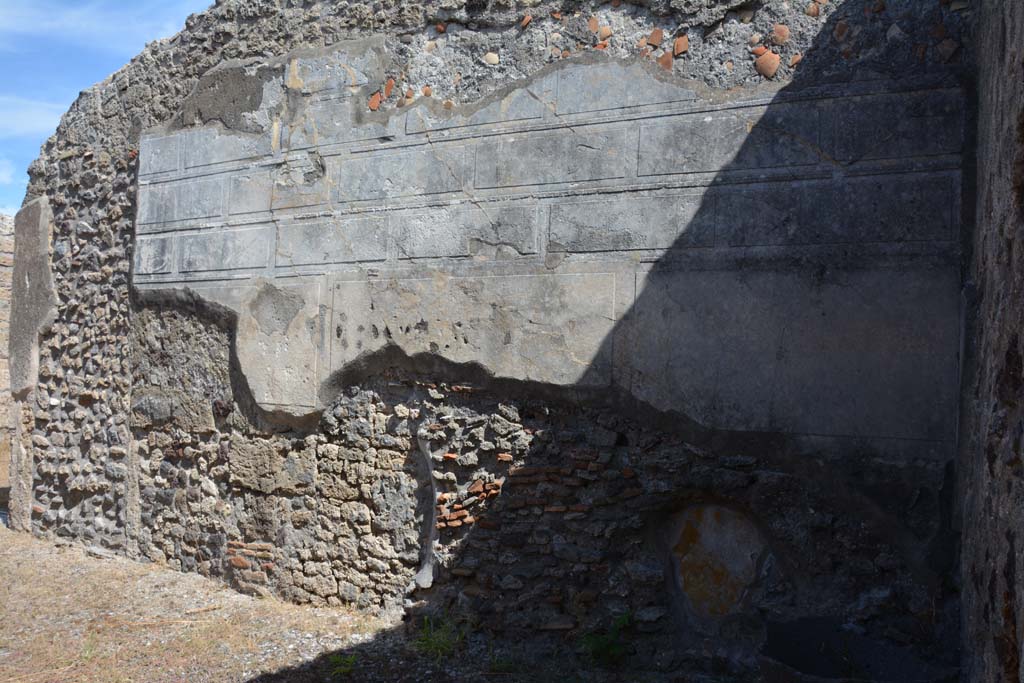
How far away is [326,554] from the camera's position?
4363 mm

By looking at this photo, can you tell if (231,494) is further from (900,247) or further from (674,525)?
(900,247)

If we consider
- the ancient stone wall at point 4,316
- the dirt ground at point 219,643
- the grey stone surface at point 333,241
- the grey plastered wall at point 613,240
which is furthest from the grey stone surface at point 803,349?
the ancient stone wall at point 4,316

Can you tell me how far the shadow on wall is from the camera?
124 inches

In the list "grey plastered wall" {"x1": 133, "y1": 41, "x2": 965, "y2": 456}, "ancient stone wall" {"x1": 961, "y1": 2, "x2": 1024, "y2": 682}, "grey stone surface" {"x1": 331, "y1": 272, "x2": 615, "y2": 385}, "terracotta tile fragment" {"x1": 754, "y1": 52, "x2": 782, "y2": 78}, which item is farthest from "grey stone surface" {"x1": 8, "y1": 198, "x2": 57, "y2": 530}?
"ancient stone wall" {"x1": 961, "y1": 2, "x2": 1024, "y2": 682}

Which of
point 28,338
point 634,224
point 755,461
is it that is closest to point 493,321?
point 634,224

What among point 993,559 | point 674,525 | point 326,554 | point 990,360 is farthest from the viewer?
point 326,554

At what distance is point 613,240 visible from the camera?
146 inches

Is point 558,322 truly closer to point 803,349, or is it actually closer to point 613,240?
point 613,240

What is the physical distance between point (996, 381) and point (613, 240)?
1.75 m

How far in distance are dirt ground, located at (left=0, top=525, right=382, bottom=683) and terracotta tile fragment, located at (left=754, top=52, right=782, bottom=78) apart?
2.96 metres

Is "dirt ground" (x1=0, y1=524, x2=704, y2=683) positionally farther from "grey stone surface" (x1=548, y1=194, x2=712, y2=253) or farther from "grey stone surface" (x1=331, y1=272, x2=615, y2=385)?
"grey stone surface" (x1=548, y1=194, x2=712, y2=253)

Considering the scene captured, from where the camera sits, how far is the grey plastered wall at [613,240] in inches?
126

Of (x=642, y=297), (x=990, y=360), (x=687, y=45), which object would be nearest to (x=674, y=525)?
(x=642, y=297)

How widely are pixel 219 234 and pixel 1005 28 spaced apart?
3.83m
